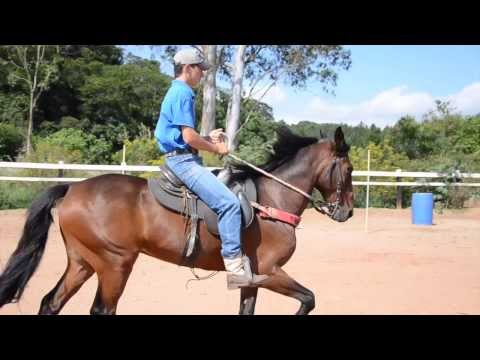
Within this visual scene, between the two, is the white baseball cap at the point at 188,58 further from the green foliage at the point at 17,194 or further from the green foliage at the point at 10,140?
the green foliage at the point at 10,140

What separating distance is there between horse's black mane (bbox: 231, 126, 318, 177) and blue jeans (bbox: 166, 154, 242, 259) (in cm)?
65

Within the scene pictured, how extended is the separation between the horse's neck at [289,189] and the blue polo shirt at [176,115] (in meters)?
0.91

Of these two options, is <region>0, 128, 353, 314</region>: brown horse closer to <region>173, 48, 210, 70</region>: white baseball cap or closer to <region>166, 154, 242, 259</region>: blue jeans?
<region>166, 154, 242, 259</region>: blue jeans

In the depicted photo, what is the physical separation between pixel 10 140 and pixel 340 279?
25572 millimetres

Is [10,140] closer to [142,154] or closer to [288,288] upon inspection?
[142,154]

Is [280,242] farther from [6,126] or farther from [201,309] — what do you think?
[6,126]

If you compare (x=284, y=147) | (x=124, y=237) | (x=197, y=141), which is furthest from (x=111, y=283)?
(x=284, y=147)

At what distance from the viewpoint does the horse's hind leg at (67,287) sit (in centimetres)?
Result: 443

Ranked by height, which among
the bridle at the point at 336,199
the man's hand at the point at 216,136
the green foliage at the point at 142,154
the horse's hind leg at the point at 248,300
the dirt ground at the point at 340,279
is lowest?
the dirt ground at the point at 340,279

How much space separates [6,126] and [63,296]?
27117mm

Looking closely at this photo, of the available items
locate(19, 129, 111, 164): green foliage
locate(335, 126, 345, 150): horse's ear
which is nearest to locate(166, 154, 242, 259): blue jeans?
locate(335, 126, 345, 150): horse's ear

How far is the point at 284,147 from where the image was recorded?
491 centimetres

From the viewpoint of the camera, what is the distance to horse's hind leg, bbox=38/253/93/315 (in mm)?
4430

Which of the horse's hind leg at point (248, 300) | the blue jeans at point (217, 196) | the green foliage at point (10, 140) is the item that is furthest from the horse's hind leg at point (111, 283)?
the green foliage at point (10, 140)
